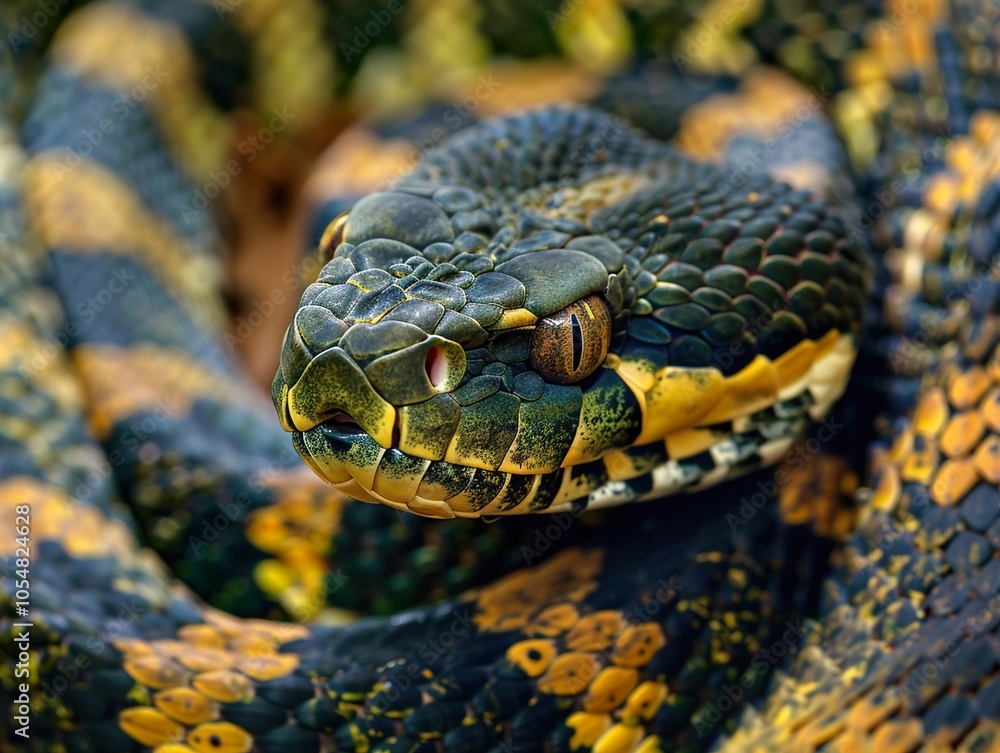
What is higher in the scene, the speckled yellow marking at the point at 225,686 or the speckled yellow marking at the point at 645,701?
the speckled yellow marking at the point at 645,701

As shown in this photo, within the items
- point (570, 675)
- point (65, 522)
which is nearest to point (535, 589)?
point (570, 675)

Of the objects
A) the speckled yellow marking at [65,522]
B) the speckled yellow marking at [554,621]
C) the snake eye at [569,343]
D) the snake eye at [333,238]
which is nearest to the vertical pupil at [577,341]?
the snake eye at [569,343]

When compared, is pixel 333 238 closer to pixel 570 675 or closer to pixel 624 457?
pixel 624 457

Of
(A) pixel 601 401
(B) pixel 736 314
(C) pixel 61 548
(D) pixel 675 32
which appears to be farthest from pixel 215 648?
(D) pixel 675 32

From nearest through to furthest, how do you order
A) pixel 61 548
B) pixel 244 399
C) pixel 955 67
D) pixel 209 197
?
pixel 61 548
pixel 955 67
pixel 244 399
pixel 209 197

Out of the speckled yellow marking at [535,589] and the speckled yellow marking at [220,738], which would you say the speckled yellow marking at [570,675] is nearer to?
the speckled yellow marking at [535,589]

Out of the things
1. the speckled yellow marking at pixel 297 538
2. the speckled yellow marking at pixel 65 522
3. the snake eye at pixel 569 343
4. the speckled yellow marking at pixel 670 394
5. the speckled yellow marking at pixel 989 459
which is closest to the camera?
the snake eye at pixel 569 343

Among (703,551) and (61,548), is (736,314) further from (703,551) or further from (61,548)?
(61,548)
